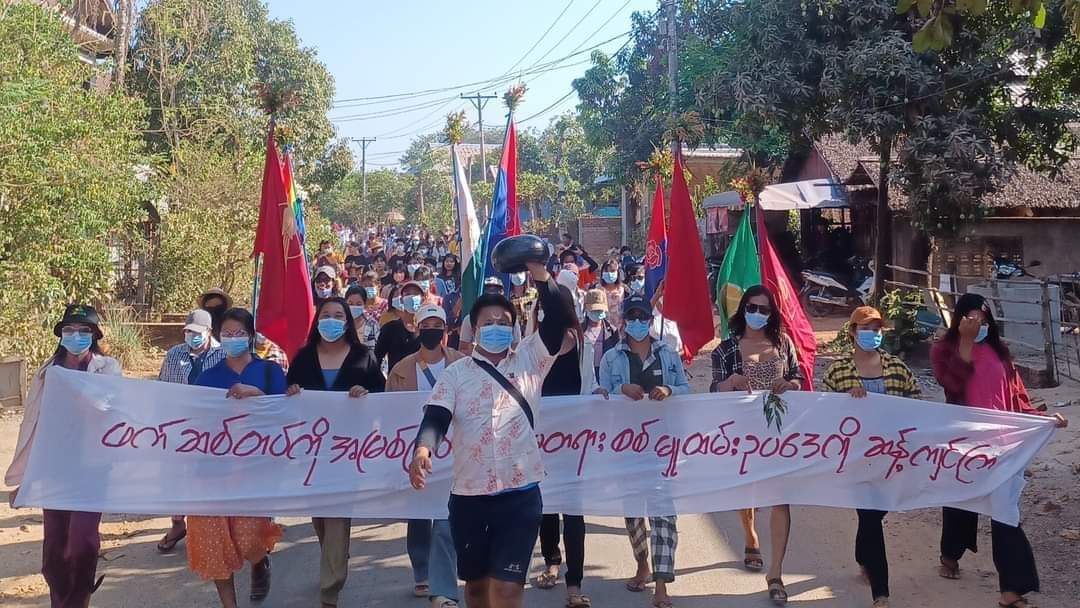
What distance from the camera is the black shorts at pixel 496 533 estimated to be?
4.12 m

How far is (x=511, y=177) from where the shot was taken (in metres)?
8.23

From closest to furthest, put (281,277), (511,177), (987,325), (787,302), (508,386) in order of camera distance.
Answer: (508,386), (987,325), (787,302), (281,277), (511,177)

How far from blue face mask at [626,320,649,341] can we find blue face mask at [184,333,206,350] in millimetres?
2709

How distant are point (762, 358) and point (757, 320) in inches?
9.2

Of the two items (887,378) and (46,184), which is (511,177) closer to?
(887,378)

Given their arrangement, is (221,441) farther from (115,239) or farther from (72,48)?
(115,239)

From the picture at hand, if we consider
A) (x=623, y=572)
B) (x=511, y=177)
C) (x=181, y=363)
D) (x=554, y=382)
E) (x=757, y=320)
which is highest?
(x=511, y=177)

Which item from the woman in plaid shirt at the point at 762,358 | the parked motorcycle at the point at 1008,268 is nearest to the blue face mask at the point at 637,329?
the woman in plaid shirt at the point at 762,358

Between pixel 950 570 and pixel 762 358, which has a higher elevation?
pixel 762 358

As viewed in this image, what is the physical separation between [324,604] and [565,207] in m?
48.1

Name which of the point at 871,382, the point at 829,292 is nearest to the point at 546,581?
the point at 871,382

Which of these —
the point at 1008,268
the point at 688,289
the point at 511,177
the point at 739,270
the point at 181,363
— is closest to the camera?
the point at 181,363

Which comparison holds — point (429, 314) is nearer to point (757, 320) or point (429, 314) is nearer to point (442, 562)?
point (442, 562)

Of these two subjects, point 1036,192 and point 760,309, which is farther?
point 1036,192
